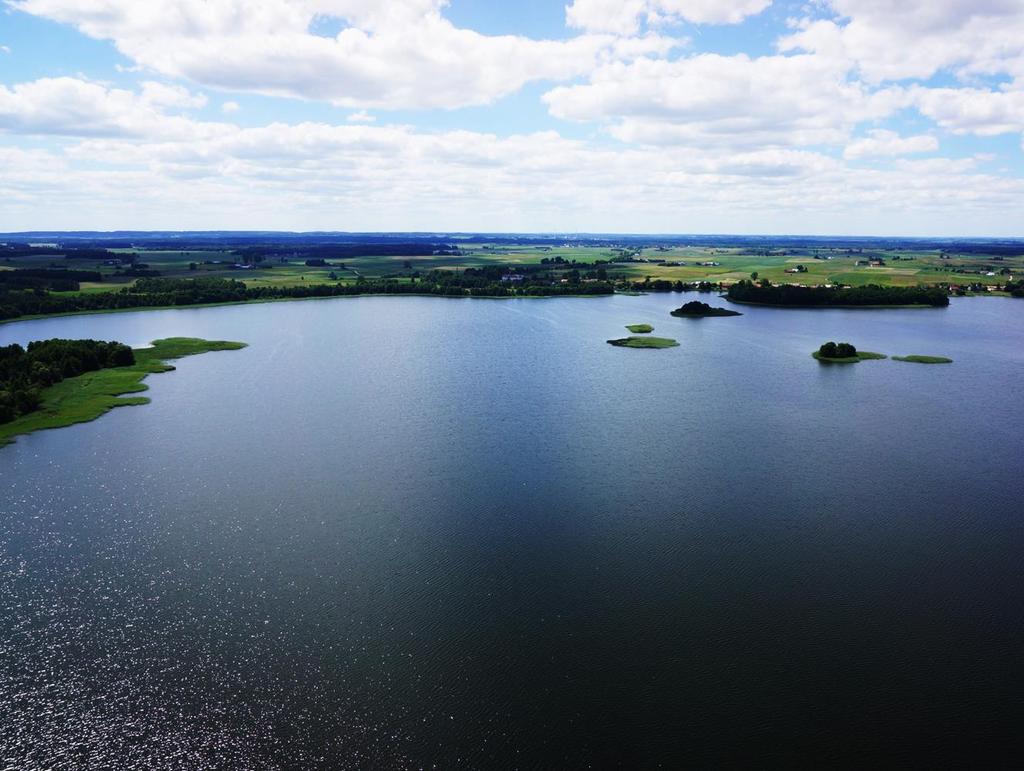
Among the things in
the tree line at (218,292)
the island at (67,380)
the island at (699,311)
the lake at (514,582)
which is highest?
the tree line at (218,292)

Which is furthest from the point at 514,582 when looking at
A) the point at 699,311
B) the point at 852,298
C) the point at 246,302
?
the point at 852,298

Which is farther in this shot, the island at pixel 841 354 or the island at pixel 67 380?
the island at pixel 841 354

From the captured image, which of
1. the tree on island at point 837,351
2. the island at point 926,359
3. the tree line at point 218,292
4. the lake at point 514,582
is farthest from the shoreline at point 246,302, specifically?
the island at point 926,359

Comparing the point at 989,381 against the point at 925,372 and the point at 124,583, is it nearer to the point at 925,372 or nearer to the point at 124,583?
the point at 925,372

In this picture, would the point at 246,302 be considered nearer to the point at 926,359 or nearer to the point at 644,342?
the point at 644,342

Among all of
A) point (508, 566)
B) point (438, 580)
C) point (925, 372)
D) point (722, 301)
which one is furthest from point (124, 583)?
point (722, 301)

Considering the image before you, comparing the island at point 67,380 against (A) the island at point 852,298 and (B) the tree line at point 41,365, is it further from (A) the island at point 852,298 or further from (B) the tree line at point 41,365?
(A) the island at point 852,298

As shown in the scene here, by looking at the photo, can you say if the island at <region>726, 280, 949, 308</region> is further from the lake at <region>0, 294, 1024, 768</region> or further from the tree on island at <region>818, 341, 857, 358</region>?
the lake at <region>0, 294, 1024, 768</region>

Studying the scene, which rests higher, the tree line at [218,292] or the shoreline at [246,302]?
the tree line at [218,292]
